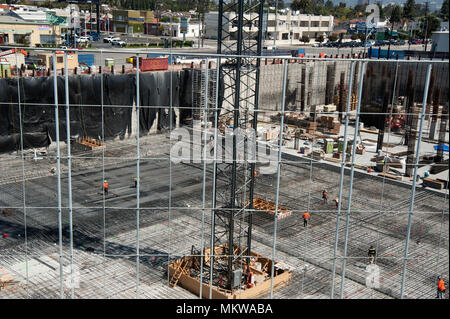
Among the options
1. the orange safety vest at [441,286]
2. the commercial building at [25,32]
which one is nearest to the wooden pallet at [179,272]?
the orange safety vest at [441,286]

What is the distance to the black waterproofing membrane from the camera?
29.4 metres

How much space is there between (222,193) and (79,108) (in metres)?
12.4

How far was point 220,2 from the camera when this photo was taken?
53.5 ft

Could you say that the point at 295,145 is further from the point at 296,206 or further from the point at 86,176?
the point at 86,176

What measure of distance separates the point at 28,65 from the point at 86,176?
41.2 feet

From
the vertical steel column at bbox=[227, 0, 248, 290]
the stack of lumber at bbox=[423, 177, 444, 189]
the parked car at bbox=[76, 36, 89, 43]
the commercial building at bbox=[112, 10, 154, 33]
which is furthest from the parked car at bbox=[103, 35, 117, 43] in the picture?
the vertical steel column at bbox=[227, 0, 248, 290]

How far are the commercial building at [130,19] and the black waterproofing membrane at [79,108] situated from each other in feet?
104

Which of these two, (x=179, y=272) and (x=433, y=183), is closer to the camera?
(x=179, y=272)

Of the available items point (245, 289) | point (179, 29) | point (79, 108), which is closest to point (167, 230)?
point (245, 289)

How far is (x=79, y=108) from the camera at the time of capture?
31078mm

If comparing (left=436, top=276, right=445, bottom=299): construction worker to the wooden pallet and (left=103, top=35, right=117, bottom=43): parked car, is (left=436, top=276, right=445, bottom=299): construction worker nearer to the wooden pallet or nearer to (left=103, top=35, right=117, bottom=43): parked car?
the wooden pallet

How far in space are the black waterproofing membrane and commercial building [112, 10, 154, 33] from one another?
3174 cm

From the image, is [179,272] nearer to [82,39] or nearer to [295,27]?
[82,39]

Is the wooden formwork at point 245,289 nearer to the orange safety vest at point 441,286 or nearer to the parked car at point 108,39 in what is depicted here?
the orange safety vest at point 441,286
